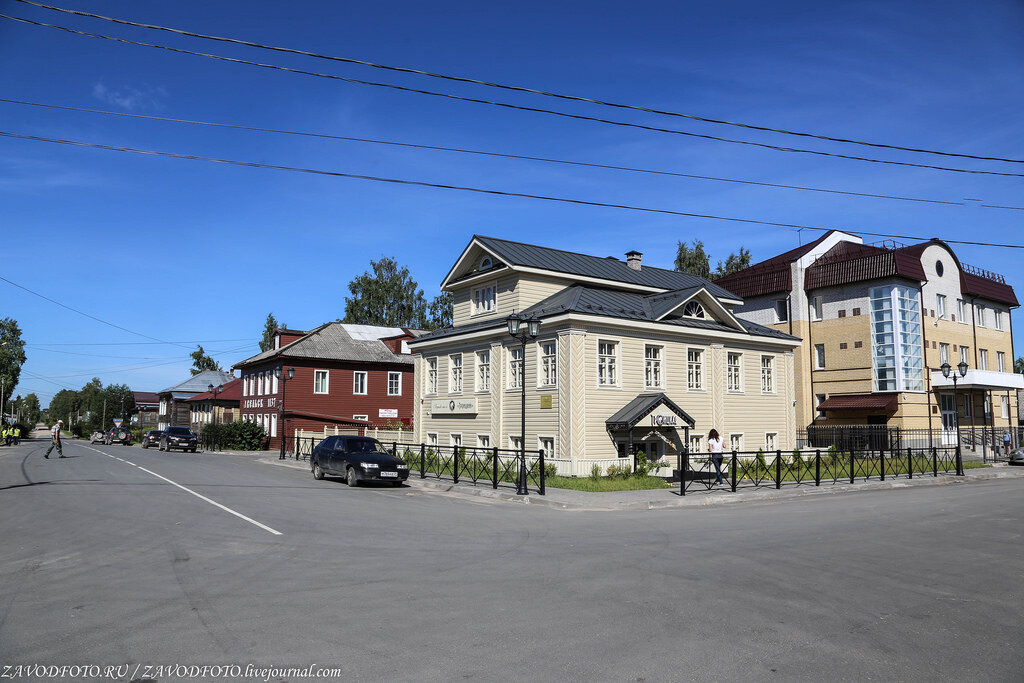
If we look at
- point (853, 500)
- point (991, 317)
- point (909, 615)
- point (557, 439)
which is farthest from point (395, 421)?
point (909, 615)

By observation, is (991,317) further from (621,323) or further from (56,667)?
(56,667)

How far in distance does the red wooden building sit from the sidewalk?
25275mm

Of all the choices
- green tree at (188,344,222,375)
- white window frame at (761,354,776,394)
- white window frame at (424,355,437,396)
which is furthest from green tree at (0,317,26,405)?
white window frame at (761,354,776,394)

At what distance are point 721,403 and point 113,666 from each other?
26.6 m

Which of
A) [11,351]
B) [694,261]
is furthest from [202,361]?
[694,261]

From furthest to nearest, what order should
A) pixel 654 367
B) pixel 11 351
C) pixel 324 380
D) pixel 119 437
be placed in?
pixel 11 351 → pixel 119 437 → pixel 324 380 → pixel 654 367

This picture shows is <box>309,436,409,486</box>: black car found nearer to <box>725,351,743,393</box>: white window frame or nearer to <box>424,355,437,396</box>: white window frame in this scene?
<box>424,355,437,396</box>: white window frame

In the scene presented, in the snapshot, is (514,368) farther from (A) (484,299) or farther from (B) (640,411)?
(B) (640,411)

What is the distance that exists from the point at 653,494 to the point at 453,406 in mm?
12670

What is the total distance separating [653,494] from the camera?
65.2 feet

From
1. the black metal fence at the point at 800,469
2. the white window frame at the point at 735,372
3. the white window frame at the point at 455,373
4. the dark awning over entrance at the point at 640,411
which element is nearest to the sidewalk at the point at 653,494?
the black metal fence at the point at 800,469

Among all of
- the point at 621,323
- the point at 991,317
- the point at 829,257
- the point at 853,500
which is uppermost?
the point at 829,257

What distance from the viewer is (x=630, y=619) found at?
6688mm

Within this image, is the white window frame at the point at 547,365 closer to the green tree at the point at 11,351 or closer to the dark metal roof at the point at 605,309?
the dark metal roof at the point at 605,309
